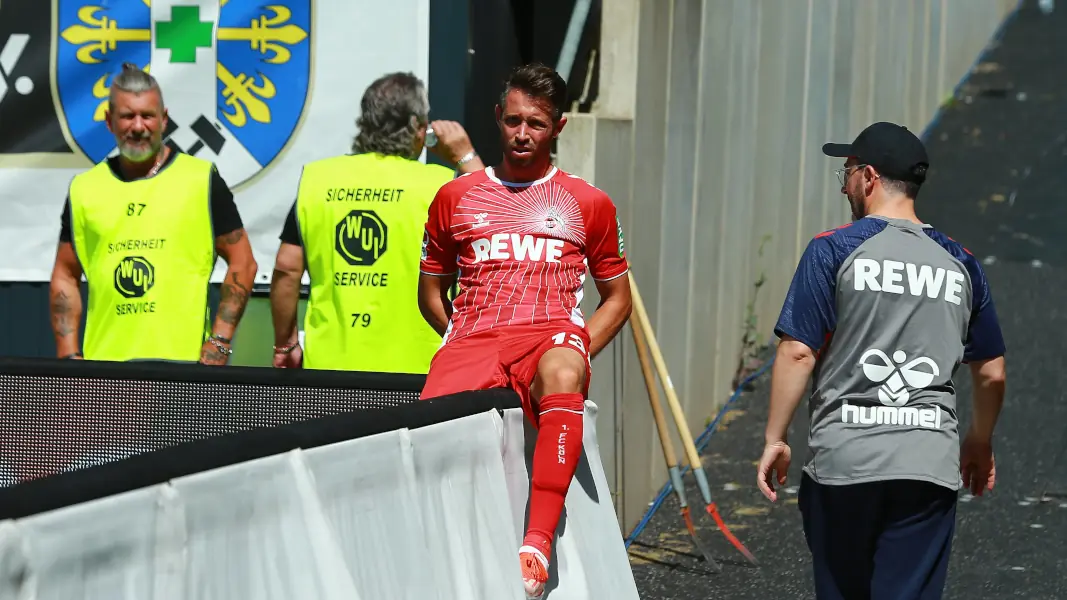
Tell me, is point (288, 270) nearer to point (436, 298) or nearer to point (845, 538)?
point (436, 298)

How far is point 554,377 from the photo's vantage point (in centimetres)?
454

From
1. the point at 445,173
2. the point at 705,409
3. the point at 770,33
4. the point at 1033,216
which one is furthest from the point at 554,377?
the point at 1033,216

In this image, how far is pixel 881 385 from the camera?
15.0ft

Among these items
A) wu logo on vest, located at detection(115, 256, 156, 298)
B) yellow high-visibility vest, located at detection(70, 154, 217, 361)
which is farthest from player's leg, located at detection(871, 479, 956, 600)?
wu logo on vest, located at detection(115, 256, 156, 298)

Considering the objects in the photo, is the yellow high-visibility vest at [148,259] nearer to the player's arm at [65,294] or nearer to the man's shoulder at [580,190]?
the player's arm at [65,294]

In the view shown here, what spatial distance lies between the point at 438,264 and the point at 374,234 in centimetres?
72

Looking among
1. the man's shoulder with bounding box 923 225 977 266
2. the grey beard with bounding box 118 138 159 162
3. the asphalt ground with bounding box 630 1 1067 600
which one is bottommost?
the asphalt ground with bounding box 630 1 1067 600

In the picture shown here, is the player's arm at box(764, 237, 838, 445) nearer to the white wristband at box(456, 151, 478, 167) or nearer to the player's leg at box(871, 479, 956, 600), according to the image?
the player's leg at box(871, 479, 956, 600)

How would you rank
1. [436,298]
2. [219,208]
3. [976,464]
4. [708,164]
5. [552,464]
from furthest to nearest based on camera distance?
[708,164] < [219,208] < [436,298] < [976,464] < [552,464]

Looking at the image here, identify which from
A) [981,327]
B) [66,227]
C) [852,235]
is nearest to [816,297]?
[852,235]

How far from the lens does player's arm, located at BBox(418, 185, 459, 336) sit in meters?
5.25

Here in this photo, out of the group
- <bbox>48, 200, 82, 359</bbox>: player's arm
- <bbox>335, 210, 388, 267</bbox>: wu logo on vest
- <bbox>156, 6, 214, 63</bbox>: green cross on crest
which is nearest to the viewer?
<bbox>335, 210, 388, 267</bbox>: wu logo on vest

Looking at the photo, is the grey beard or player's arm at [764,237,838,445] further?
the grey beard

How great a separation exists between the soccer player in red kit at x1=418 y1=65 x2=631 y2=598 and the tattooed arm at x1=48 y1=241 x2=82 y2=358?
1777 mm
